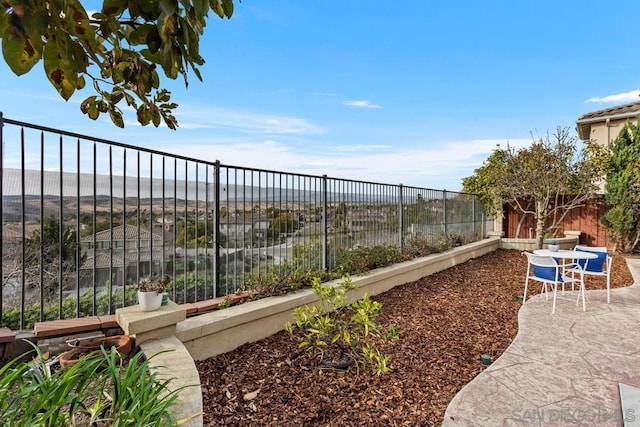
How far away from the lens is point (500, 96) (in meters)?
9.28

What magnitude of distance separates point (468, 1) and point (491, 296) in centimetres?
570

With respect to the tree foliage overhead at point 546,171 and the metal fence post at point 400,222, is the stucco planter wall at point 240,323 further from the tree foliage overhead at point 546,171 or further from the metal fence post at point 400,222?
the tree foliage overhead at point 546,171

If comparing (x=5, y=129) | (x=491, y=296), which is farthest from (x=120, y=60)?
(x=491, y=296)

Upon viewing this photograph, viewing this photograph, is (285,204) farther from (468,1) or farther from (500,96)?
(500,96)

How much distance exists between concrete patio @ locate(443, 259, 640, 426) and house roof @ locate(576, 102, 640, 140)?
396 inches

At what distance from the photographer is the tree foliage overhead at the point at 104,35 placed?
72 cm

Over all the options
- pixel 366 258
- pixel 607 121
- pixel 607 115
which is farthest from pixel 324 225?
pixel 607 115

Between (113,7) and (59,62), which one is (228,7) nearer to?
(113,7)

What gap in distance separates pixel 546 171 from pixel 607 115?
496cm

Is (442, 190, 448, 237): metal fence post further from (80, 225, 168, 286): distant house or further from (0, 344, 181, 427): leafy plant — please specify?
(0, 344, 181, 427): leafy plant

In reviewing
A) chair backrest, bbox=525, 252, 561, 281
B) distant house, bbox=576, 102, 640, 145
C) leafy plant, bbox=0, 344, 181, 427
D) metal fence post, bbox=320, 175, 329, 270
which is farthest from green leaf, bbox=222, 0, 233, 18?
distant house, bbox=576, 102, 640, 145

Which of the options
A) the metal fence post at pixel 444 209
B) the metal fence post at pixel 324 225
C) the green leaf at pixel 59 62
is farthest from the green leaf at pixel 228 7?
the metal fence post at pixel 444 209

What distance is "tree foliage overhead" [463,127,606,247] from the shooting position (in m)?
9.50

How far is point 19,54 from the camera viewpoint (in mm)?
760
